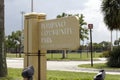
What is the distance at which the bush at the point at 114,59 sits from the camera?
98.1 feet

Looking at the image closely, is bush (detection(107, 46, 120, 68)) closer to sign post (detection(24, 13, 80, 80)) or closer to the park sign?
sign post (detection(24, 13, 80, 80))

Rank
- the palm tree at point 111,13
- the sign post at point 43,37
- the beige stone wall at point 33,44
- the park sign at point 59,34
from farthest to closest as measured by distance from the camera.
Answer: the palm tree at point 111,13
the beige stone wall at point 33,44
the sign post at point 43,37
the park sign at point 59,34

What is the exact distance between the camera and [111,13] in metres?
31.9

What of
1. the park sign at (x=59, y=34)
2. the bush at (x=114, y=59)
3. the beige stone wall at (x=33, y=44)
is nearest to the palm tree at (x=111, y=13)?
the bush at (x=114, y=59)

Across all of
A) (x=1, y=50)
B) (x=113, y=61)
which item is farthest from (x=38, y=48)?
(x=113, y=61)

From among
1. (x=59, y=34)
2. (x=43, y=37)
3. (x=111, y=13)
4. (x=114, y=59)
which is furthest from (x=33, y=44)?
(x=111, y=13)

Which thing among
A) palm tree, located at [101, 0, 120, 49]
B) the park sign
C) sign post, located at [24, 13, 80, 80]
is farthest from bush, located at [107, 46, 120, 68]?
the park sign

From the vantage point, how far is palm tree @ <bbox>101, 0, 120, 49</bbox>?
3156 cm

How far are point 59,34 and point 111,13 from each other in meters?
22.6

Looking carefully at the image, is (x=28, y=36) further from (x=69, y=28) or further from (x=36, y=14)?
(x=69, y=28)

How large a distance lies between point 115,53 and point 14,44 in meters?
47.7

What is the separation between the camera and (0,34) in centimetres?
1365

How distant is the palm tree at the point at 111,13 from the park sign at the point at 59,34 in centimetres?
2139

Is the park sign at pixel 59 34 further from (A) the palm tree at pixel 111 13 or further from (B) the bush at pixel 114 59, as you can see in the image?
(A) the palm tree at pixel 111 13
